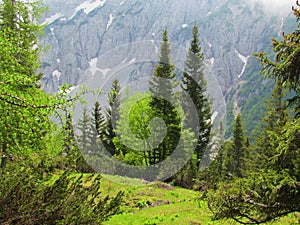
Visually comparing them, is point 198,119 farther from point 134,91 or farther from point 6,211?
point 6,211

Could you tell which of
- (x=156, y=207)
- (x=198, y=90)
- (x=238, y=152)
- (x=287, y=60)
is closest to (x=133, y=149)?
(x=198, y=90)

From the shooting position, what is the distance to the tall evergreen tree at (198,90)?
111 feet

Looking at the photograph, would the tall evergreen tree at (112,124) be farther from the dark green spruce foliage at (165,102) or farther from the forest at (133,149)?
the dark green spruce foliage at (165,102)

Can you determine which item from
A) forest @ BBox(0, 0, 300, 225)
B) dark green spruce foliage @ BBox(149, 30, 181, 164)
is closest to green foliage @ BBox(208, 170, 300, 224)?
forest @ BBox(0, 0, 300, 225)

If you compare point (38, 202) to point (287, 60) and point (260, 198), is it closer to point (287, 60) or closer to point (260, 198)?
point (260, 198)

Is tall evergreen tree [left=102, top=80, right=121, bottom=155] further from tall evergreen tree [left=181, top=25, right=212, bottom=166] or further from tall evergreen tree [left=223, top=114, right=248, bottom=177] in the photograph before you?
tall evergreen tree [left=223, top=114, right=248, bottom=177]

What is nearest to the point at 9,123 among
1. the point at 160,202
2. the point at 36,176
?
the point at 36,176

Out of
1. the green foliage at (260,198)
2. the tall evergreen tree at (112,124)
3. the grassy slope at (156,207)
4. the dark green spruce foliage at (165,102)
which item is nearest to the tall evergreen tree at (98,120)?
the tall evergreen tree at (112,124)

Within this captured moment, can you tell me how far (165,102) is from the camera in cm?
2948

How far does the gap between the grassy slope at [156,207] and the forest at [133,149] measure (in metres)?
0.11

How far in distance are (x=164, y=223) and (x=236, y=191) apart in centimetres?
663

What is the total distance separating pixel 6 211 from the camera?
17.2 ft

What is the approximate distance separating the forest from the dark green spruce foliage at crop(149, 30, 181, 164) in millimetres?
104

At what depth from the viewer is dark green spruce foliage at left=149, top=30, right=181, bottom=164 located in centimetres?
2819
